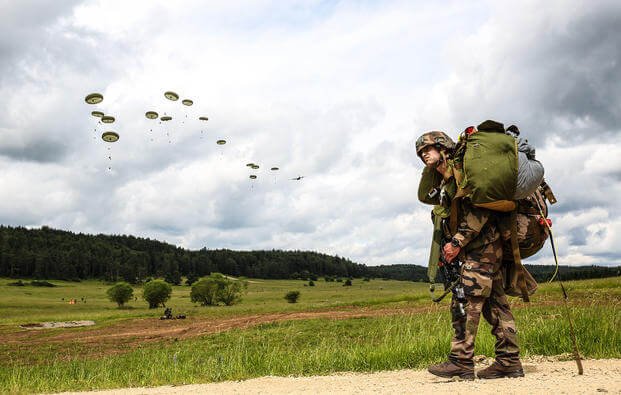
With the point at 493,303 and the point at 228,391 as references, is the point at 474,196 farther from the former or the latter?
the point at 228,391

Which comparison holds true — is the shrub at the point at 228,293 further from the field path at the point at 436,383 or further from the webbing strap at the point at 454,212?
the webbing strap at the point at 454,212

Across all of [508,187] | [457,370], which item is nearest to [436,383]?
[457,370]

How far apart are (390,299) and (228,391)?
34910mm

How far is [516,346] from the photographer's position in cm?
A: 445

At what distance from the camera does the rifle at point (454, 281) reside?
4.56 meters

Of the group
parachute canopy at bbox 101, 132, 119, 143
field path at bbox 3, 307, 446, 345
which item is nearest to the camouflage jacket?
field path at bbox 3, 307, 446, 345

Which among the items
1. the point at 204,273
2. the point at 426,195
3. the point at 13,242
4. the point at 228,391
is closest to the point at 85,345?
the point at 228,391

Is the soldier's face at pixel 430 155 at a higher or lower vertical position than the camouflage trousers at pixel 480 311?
higher

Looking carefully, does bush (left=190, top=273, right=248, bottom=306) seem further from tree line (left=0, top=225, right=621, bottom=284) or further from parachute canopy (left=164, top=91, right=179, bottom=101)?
tree line (left=0, top=225, right=621, bottom=284)

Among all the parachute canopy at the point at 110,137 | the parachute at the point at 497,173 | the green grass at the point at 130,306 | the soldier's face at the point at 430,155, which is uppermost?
the parachute canopy at the point at 110,137

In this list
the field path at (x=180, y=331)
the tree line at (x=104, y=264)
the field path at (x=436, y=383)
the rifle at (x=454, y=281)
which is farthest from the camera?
the tree line at (x=104, y=264)

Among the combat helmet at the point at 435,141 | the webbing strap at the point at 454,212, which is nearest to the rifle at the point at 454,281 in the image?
the webbing strap at the point at 454,212

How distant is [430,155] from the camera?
486 cm

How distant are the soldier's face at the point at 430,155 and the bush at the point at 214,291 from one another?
221 feet
